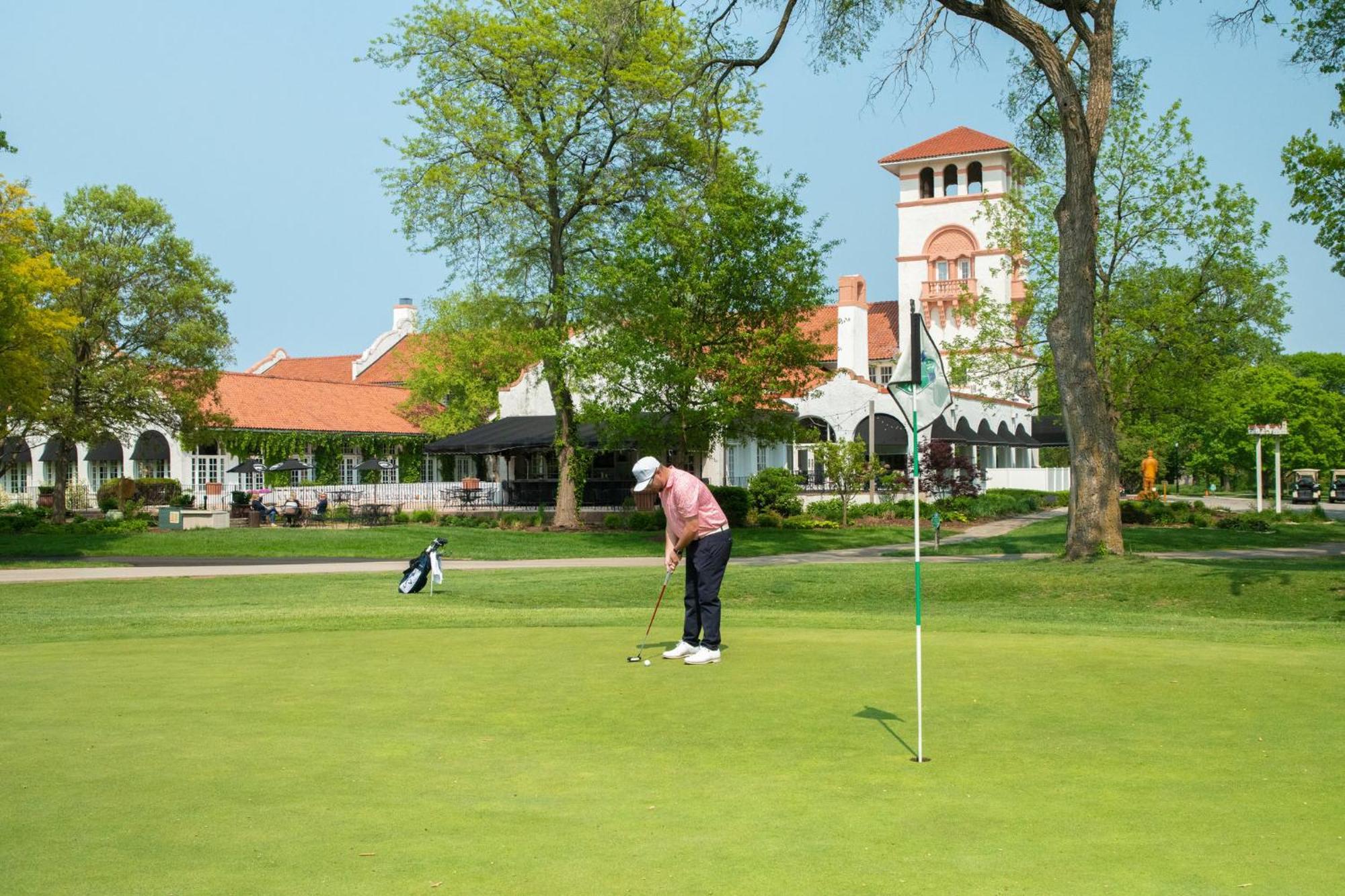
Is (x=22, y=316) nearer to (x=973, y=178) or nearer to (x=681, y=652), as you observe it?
(x=681, y=652)

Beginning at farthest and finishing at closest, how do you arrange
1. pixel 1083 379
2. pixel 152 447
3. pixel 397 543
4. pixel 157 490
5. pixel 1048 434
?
pixel 1048 434, pixel 152 447, pixel 157 490, pixel 397 543, pixel 1083 379

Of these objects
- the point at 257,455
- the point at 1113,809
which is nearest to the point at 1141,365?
the point at 1113,809

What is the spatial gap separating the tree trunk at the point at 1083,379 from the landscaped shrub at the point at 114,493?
133ft

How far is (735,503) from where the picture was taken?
37.8 meters

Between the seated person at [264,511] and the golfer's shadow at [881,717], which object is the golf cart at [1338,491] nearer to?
the seated person at [264,511]

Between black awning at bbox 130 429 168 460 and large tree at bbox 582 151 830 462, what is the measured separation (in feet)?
91.5

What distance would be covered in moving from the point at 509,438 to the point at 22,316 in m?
18.9

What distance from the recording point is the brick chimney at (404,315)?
94.1 meters

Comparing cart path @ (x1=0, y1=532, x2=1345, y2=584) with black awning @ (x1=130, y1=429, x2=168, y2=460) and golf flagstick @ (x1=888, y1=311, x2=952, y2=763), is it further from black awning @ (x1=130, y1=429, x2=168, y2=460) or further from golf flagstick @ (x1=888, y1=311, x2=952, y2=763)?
black awning @ (x1=130, y1=429, x2=168, y2=460)

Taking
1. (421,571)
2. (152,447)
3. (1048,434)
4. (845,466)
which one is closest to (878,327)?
(1048,434)

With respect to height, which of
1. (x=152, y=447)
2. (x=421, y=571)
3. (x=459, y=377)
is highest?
(x=459, y=377)

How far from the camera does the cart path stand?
2412cm

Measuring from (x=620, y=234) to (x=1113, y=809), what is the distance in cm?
3135

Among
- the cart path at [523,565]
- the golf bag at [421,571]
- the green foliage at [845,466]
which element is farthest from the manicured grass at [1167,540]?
the golf bag at [421,571]
